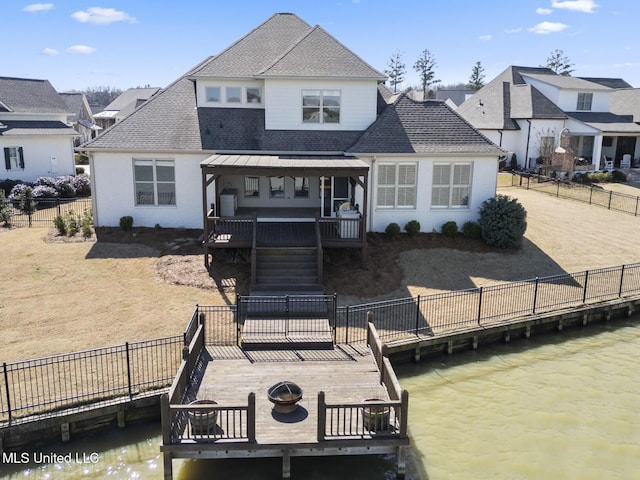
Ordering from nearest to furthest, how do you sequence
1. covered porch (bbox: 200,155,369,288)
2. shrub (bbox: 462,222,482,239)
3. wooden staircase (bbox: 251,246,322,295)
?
1. wooden staircase (bbox: 251,246,322,295)
2. covered porch (bbox: 200,155,369,288)
3. shrub (bbox: 462,222,482,239)

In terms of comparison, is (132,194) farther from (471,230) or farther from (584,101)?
(584,101)

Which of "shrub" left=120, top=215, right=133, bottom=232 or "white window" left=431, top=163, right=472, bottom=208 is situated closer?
"shrub" left=120, top=215, right=133, bottom=232

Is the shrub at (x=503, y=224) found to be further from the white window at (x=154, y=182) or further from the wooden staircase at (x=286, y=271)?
the white window at (x=154, y=182)

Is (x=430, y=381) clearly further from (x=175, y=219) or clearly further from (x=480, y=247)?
(x=175, y=219)

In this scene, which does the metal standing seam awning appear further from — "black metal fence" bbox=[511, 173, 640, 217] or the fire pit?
"black metal fence" bbox=[511, 173, 640, 217]

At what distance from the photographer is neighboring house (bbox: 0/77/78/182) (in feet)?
116

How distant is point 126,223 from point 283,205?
700cm

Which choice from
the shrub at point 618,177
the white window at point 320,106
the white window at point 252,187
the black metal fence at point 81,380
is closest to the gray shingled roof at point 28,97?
the white window at point 252,187

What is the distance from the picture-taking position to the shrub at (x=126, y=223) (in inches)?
908

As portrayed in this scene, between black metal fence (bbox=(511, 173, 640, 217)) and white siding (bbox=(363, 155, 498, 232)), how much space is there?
11.6 m

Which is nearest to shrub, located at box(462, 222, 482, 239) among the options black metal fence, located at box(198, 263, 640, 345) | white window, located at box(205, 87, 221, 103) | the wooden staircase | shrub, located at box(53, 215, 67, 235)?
black metal fence, located at box(198, 263, 640, 345)

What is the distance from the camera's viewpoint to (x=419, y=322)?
16312 mm

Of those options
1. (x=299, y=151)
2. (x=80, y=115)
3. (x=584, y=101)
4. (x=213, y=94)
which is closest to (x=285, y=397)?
(x=299, y=151)

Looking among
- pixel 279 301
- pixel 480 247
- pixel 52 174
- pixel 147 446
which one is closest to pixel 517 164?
pixel 480 247
